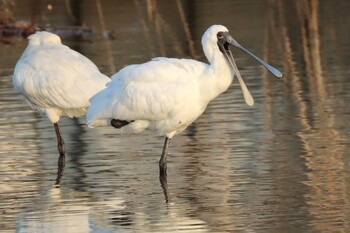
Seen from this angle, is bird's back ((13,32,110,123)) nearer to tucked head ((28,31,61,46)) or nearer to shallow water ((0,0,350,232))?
tucked head ((28,31,61,46))

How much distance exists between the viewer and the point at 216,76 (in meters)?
12.3

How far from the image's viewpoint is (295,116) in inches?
619

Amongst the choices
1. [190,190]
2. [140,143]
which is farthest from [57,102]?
[190,190]

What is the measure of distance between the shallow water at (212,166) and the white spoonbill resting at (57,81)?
1.49 ft

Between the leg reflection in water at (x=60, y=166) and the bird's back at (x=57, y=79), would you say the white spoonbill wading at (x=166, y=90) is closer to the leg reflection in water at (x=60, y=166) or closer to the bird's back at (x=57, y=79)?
the leg reflection in water at (x=60, y=166)

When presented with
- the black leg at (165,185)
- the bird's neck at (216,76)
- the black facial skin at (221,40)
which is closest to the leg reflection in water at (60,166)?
the black leg at (165,185)

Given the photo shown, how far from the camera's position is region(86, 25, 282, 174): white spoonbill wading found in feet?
40.0

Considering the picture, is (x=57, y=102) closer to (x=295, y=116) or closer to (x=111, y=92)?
(x=111, y=92)

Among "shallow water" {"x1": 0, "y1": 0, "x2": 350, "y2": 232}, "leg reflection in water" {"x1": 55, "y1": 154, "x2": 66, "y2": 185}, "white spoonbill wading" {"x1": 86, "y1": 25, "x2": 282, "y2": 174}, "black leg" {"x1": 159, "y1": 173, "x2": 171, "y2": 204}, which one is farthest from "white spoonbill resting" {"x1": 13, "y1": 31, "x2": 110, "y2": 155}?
"black leg" {"x1": 159, "y1": 173, "x2": 171, "y2": 204}

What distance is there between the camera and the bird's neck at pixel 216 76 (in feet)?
40.2

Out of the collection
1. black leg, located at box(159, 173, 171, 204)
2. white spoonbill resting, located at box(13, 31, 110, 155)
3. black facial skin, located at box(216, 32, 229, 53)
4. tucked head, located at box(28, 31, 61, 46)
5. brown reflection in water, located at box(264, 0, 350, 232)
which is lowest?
brown reflection in water, located at box(264, 0, 350, 232)

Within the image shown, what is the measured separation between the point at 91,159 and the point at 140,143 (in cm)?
104

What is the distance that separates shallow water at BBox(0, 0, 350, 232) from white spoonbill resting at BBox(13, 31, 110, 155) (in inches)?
17.9

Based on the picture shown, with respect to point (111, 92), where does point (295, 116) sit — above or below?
below
